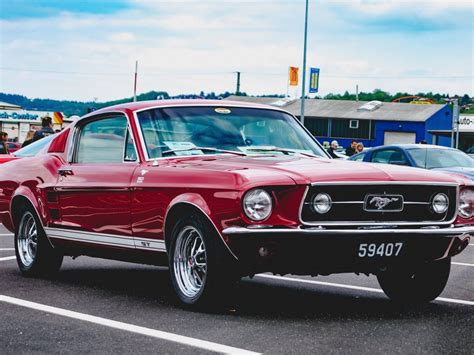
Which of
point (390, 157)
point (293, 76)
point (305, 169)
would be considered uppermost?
point (293, 76)

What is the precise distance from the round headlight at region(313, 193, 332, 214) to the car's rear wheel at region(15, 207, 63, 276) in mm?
3362

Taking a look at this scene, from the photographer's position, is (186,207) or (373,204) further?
(186,207)

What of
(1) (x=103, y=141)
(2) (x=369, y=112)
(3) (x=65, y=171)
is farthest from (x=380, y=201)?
(2) (x=369, y=112)

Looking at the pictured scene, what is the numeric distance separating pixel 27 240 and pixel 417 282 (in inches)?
150

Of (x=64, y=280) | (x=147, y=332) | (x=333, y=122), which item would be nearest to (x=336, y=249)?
(x=147, y=332)

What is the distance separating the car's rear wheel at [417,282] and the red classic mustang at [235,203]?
1 cm

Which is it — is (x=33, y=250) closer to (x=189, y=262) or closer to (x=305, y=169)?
(x=189, y=262)

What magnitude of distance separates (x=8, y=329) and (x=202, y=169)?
1.68 metres

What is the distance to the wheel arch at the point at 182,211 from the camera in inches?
253

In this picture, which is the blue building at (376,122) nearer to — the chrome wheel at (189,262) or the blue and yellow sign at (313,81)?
the blue and yellow sign at (313,81)

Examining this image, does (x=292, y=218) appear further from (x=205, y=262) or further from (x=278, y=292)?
(x=278, y=292)

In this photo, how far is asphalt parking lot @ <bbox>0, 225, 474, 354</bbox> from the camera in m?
5.51

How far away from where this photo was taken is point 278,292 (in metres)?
8.07

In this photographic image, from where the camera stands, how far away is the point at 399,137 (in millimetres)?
83688
